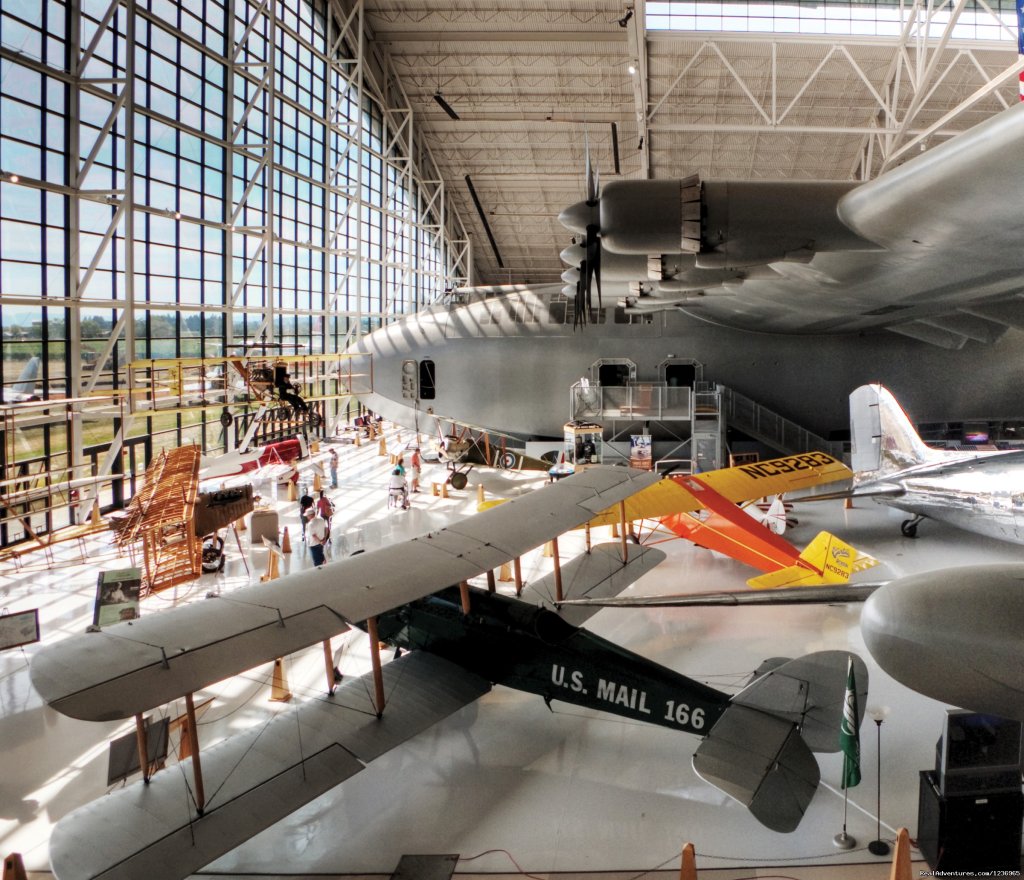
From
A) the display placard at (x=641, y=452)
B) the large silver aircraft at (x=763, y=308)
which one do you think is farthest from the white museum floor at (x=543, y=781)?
the display placard at (x=641, y=452)

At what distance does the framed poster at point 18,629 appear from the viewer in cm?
916

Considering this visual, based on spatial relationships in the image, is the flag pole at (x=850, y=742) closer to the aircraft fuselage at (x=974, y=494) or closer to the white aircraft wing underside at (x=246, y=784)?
→ the white aircraft wing underside at (x=246, y=784)

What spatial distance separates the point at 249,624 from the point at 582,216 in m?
6.27

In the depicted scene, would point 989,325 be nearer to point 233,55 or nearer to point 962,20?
point 962,20

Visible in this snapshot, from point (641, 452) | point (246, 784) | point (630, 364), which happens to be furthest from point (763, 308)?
point (246, 784)

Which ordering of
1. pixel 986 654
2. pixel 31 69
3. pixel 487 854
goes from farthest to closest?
1. pixel 31 69
2. pixel 487 854
3. pixel 986 654

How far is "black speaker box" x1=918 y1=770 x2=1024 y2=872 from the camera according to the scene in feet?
18.6

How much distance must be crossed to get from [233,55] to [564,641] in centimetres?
2408

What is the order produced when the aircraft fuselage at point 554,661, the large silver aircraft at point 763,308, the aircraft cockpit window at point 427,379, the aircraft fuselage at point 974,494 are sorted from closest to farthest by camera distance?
the large silver aircraft at point 763,308, the aircraft fuselage at point 554,661, the aircraft fuselage at point 974,494, the aircraft cockpit window at point 427,379

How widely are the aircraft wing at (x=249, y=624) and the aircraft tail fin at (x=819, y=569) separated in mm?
4210

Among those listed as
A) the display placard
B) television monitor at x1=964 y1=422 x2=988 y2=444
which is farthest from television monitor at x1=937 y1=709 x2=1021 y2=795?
television monitor at x1=964 y1=422 x2=988 y2=444

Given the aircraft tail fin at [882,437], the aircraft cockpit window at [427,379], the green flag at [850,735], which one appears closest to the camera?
the green flag at [850,735]

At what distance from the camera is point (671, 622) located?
11.0 m

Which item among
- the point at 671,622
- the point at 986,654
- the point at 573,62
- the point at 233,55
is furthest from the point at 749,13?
the point at 986,654
